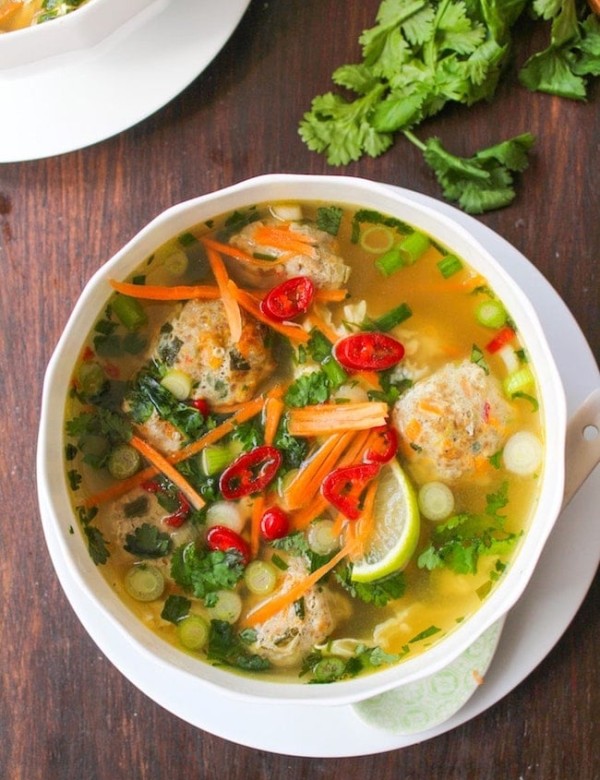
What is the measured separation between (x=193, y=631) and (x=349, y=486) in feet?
1.48

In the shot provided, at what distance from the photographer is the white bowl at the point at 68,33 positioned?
200cm

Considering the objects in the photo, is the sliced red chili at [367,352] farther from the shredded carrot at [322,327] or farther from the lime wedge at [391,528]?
the lime wedge at [391,528]

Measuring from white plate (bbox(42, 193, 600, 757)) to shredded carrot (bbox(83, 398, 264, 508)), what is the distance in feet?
0.54

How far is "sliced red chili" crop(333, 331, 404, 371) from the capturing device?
201 cm

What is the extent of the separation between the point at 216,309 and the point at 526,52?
1.02 metres

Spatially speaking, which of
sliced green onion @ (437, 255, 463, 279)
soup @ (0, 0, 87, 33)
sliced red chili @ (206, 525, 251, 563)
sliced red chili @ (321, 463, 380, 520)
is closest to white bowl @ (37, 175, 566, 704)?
sliced green onion @ (437, 255, 463, 279)

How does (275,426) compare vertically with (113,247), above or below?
below

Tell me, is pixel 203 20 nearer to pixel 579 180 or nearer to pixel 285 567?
pixel 579 180

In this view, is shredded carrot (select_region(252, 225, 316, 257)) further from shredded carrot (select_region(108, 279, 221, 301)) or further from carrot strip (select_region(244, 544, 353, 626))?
carrot strip (select_region(244, 544, 353, 626))

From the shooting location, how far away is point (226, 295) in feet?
6.61

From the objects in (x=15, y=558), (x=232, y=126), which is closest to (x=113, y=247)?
(x=232, y=126)

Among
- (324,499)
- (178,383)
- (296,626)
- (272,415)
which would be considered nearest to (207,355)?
(178,383)

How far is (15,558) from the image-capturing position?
2.34 meters

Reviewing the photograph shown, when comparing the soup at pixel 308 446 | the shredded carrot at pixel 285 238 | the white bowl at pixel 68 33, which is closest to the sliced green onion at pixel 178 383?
Answer: the soup at pixel 308 446
